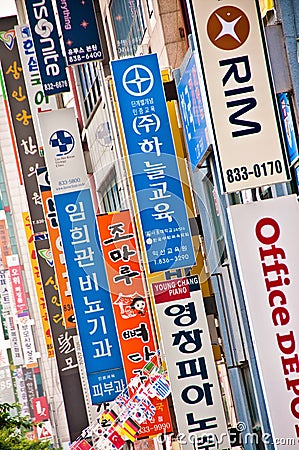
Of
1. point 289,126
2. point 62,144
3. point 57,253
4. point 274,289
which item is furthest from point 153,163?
point 57,253

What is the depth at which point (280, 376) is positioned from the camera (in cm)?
1023

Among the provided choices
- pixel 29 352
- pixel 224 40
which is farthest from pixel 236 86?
pixel 29 352

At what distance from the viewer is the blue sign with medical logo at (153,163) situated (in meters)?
14.6

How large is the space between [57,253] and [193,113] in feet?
28.5

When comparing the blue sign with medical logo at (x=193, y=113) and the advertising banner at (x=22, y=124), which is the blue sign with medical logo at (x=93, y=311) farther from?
the advertising banner at (x=22, y=124)

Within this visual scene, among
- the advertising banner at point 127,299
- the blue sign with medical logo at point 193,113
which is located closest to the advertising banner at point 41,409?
the advertising banner at point 127,299

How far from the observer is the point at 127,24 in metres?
21.7

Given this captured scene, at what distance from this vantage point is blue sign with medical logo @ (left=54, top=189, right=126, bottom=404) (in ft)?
64.2

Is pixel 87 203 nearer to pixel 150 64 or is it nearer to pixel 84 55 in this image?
pixel 84 55

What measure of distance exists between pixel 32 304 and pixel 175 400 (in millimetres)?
70307

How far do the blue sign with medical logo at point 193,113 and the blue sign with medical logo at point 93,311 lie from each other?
4385 millimetres

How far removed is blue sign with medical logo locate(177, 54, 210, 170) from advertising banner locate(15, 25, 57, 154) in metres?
9.06

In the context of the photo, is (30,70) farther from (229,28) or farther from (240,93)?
(240,93)

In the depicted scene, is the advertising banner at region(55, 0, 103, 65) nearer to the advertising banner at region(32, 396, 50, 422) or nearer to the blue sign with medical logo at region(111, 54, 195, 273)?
the blue sign with medical logo at region(111, 54, 195, 273)
